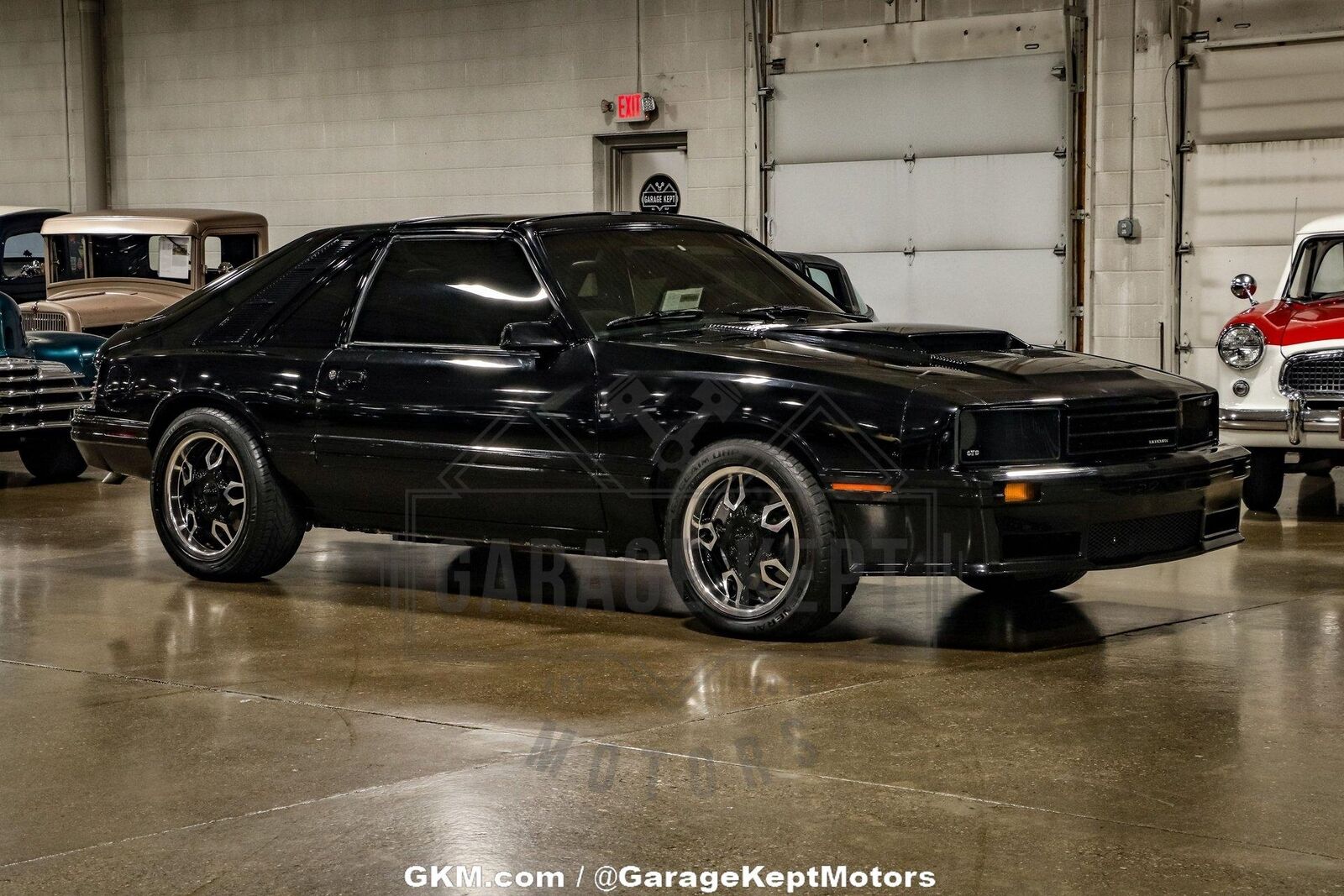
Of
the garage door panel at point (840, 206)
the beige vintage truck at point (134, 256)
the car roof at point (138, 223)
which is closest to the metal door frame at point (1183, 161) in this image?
the garage door panel at point (840, 206)

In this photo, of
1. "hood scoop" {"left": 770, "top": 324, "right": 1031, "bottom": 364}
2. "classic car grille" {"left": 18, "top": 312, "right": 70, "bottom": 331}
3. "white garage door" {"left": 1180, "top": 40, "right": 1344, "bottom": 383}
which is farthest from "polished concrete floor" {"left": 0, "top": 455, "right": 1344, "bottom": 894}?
"white garage door" {"left": 1180, "top": 40, "right": 1344, "bottom": 383}

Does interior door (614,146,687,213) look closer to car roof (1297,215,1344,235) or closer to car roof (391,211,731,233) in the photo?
car roof (1297,215,1344,235)

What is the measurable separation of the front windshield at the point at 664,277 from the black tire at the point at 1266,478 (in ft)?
12.4

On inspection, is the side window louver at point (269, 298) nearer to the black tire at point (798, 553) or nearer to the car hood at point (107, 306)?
the black tire at point (798, 553)

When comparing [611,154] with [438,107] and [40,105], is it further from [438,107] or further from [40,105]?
[40,105]

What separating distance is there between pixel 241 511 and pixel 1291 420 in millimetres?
5557

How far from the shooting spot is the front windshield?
673 centimetres

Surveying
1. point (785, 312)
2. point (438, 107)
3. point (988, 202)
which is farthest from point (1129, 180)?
point (785, 312)

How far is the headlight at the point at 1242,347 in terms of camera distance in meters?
9.91

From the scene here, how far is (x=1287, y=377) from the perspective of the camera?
9.76 metres

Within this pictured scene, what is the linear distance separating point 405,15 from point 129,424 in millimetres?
12184

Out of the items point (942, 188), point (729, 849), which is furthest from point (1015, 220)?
point (729, 849)

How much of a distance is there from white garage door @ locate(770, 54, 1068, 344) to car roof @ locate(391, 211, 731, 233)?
8.92 meters

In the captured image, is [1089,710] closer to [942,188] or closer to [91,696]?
[91,696]
